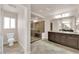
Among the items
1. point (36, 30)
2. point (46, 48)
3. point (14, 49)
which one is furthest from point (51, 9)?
point (14, 49)

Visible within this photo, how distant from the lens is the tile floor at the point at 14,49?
9.34 ft

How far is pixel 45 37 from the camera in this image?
3379 mm

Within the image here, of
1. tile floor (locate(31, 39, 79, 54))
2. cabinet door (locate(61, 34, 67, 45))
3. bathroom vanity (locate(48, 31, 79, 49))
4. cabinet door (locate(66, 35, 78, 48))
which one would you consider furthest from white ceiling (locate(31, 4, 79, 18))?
cabinet door (locate(66, 35, 78, 48))

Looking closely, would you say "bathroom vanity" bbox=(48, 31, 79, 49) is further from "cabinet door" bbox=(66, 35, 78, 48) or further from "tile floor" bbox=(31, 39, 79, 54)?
"tile floor" bbox=(31, 39, 79, 54)

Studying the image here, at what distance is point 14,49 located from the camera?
2.91 meters

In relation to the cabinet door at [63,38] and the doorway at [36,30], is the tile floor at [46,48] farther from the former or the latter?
the cabinet door at [63,38]

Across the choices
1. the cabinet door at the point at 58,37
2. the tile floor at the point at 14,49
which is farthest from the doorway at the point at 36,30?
the cabinet door at the point at 58,37

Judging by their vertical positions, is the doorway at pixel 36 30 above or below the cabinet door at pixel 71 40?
above

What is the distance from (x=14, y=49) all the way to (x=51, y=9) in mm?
1792

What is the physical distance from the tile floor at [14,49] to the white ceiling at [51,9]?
1268 mm

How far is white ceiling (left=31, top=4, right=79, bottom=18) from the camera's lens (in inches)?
113

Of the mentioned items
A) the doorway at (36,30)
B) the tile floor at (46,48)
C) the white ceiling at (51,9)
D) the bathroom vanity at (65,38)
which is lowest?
the tile floor at (46,48)

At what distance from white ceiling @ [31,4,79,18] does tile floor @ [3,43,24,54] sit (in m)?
1.27
